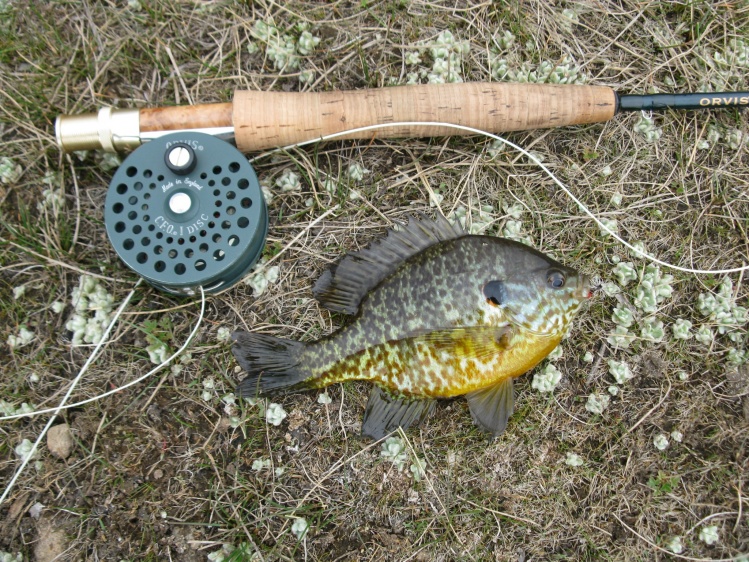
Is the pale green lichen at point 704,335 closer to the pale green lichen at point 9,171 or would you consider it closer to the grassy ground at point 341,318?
the grassy ground at point 341,318

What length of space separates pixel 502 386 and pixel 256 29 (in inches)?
99.4

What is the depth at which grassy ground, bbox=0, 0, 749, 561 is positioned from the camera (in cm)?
292

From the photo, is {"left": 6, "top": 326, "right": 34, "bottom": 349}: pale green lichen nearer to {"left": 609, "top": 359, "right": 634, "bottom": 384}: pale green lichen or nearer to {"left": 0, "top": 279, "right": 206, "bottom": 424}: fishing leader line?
{"left": 0, "top": 279, "right": 206, "bottom": 424}: fishing leader line

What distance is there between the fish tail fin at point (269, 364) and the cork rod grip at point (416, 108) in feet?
3.52

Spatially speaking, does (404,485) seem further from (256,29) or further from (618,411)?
(256,29)

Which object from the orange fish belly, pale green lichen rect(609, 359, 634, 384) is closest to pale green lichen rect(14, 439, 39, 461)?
the orange fish belly

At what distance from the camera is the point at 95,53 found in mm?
3289

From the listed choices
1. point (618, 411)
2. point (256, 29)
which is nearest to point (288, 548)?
point (618, 411)

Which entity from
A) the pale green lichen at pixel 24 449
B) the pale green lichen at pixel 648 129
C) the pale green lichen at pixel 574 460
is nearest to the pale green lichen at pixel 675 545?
the pale green lichen at pixel 574 460

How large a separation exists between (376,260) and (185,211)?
101 cm

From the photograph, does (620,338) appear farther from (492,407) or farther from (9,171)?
(9,171)

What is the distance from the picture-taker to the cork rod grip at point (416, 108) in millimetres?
2936

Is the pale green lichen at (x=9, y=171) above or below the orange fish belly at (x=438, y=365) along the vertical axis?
above

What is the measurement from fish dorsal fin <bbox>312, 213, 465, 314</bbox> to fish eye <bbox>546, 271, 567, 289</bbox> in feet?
1.67
